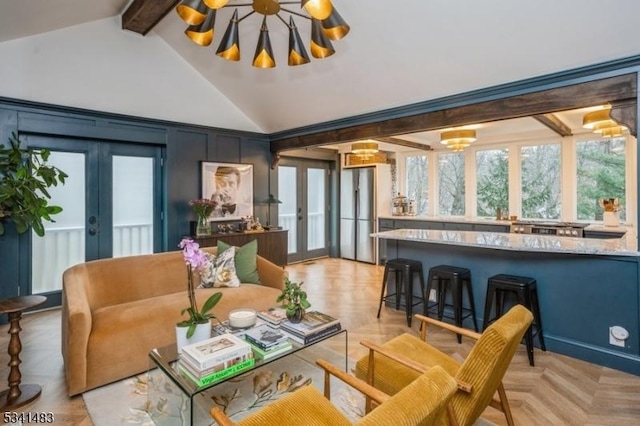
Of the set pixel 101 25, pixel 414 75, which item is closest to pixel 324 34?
pixel 414 75

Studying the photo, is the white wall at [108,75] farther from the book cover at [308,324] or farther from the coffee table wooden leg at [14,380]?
the book cover at [308,324]

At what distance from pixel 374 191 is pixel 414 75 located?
3.50 metres

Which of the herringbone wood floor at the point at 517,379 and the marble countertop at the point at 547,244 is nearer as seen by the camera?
the herringbone wood floor at the point at 517,379

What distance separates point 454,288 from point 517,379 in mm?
970

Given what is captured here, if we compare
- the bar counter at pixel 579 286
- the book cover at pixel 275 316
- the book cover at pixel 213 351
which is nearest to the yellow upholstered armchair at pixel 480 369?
the book cover at pixel 213 351

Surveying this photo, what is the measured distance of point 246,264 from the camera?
3.67 meters

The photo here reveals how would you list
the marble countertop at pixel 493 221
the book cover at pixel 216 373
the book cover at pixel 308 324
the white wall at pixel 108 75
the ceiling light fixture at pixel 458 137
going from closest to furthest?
the book cover at pixel 216 373 → the book cover at pixel 308 324 → the white wall at pixel 108 75 → the ceiling light fixture at pixel 458 137 → the marble countertop at pixel 493 221

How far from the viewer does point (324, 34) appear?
2.26 m

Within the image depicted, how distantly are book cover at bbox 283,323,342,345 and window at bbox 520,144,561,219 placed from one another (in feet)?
16.3

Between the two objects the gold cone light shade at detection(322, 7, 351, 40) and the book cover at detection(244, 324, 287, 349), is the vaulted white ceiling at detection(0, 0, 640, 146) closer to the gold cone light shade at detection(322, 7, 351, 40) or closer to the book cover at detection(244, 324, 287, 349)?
the gold cone light shade at detection(322, 7, 351, 40)

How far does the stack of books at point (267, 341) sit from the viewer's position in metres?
2.03

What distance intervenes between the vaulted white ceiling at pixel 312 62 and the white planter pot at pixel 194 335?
9.69ft

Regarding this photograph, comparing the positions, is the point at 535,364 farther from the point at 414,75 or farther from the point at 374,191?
the point at 374,191

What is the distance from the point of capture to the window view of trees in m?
4.92
